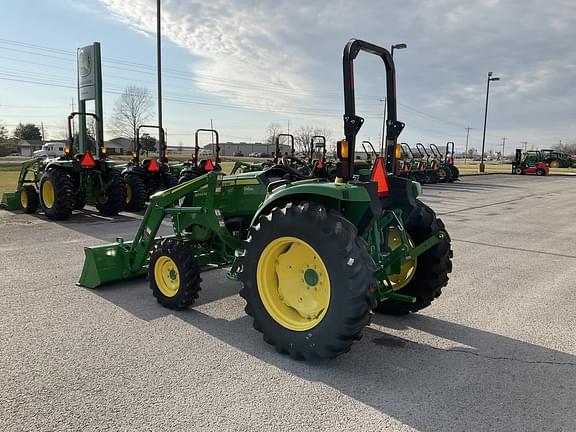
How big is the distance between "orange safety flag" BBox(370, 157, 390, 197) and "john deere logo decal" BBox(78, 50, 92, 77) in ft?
58.7

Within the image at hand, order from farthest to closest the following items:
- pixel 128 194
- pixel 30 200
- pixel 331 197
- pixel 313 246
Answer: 1. pixel 128 194
2. pixel 30 200
3. pixel 331 197
4. pixel 313 246

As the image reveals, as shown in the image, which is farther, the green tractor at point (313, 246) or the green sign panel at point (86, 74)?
the green sign panel at point (86, 74)

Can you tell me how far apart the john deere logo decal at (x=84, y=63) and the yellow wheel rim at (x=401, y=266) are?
698 inches

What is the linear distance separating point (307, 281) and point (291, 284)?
0.52 ft

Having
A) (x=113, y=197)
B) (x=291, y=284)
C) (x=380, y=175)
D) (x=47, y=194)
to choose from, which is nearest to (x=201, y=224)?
(x=291, y=284)

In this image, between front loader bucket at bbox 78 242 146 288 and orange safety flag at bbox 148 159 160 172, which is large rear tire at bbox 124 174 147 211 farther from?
front loader bucket at bbox 78 242 146 288

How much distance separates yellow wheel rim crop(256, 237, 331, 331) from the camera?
145 inches

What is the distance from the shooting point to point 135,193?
38.6ft

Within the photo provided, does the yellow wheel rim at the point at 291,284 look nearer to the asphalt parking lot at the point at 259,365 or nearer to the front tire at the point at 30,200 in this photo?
the asphalt parking lot at the point at 259,365

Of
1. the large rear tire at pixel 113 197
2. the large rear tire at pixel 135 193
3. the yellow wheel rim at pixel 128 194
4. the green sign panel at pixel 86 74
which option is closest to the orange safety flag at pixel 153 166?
the large rear tire at pixel 135 193

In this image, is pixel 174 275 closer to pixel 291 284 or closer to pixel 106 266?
pixel 106 266

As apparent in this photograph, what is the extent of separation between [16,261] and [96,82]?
13.7 metres

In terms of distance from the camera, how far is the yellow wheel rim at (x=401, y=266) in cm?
444

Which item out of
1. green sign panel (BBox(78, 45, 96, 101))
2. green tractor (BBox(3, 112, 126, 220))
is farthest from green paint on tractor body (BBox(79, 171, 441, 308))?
green sign panel (BBox(78, 45, 96, 101))
